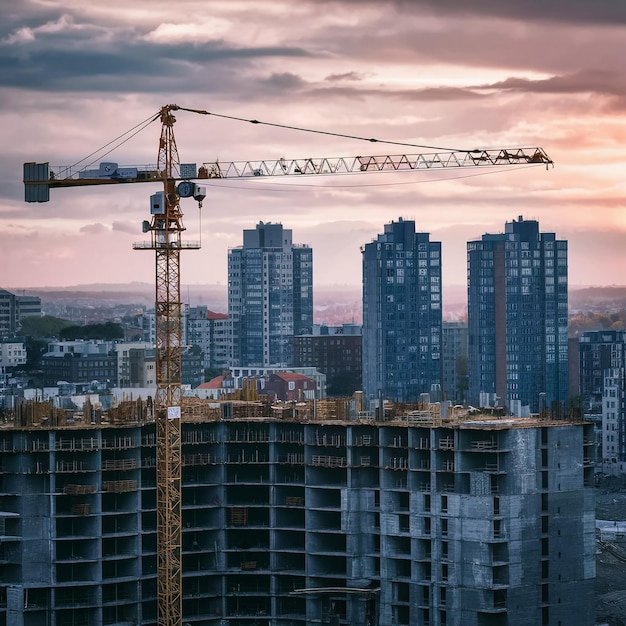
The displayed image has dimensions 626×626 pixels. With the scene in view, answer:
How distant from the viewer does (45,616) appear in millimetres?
108625

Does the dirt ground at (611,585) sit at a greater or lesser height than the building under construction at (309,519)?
lesser

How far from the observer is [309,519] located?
113m

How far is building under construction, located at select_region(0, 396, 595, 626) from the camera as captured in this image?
10662 centimetres

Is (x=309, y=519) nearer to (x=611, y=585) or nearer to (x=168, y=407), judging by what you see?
(x=168, y=407)

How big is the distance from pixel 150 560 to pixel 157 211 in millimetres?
21263

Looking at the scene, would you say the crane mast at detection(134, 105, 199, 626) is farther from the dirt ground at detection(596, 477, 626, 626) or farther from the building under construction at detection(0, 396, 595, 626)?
the dirt ground at detection(596, 477, 626, 626)

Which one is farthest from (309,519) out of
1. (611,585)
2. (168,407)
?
(611,585)

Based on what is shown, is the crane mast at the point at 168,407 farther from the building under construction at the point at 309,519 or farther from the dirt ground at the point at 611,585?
the dirt ground at the point at 611,585

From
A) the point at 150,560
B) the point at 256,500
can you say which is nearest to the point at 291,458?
the point at 256,500

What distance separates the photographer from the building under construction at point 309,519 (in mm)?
106625

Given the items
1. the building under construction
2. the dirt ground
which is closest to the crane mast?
the building under construction

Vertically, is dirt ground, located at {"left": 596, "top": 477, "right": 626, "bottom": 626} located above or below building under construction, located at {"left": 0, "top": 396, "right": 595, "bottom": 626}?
below

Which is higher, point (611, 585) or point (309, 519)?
point (309, 519)

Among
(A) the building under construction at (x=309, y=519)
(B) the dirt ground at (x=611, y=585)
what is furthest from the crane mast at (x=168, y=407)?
(B) the dirt ground at (x=611, y=585)
